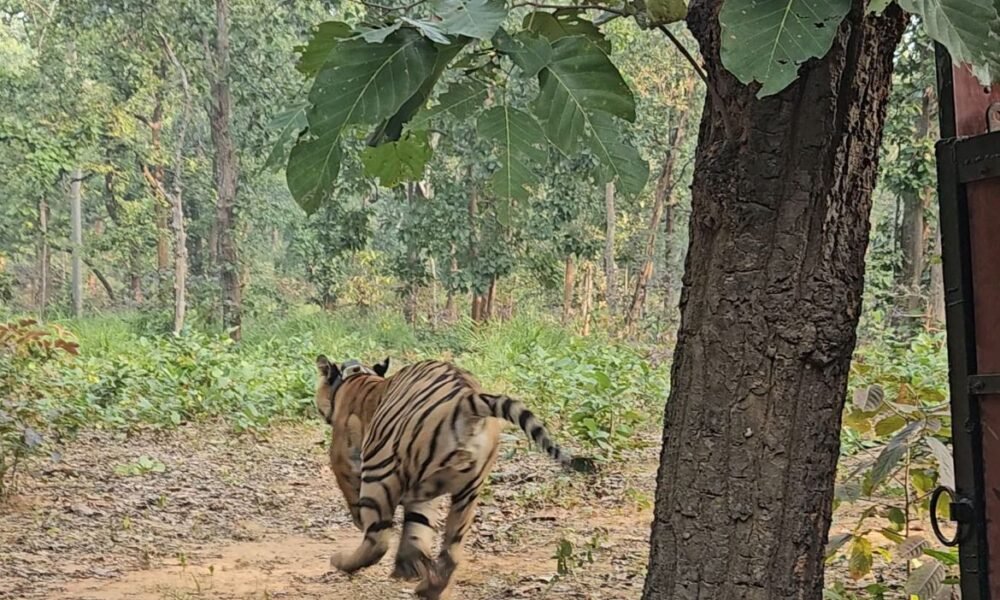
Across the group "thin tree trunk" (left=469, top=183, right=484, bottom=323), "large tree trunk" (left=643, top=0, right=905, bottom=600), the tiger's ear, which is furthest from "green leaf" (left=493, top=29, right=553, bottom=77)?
"thin tree trunk" (left=469, top=183, right=484, bottom=323)

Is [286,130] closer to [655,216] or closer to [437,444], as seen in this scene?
[437,444]

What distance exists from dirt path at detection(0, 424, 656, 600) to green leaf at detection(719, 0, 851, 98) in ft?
9.04

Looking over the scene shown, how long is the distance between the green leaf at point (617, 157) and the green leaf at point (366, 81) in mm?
328

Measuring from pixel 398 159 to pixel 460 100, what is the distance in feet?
1.43

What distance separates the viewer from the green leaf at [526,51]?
1.32 m

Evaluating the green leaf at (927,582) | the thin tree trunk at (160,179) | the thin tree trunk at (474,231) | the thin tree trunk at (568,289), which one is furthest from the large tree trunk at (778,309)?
the thin tree trunk at (160,179)

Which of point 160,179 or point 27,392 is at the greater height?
point 160,179

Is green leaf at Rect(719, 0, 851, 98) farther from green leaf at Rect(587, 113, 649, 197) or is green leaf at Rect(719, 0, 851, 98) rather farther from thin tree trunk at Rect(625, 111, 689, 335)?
thin tree trunk at Rect(625, 111, 689, 335)

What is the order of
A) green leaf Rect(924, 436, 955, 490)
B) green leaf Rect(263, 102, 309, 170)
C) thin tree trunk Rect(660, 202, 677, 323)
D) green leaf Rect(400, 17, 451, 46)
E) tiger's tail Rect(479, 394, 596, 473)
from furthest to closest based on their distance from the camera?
1. thin tree trunk Rect(660, 202, 677, 323)
2. tiger's tail Rect(479, 394, 596, 473)
3. green leaf Rect(924, 436, 955, 490)
4. green leaf Rect(263, 102, 309, 170)
5. green leaf Rect(400, 17, 451, 46)

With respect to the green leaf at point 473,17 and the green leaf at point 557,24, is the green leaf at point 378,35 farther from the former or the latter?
the green leaf at point 557,24

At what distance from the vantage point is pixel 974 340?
1754mm

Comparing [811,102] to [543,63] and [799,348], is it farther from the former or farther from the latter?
[543,63]

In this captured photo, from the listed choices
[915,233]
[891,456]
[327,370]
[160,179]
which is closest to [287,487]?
[327,370]

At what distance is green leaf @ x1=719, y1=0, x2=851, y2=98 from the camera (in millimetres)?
1168
